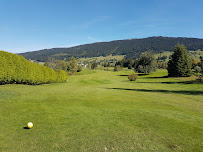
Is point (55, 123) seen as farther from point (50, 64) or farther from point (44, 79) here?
point (50, 64)

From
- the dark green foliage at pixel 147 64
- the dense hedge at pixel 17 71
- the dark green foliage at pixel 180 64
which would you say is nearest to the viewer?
the dense hedge at pixel 17 71

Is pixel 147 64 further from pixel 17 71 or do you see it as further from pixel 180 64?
pixel 17 71

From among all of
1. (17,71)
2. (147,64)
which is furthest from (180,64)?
(17,71)

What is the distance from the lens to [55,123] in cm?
719

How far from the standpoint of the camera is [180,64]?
55219mm

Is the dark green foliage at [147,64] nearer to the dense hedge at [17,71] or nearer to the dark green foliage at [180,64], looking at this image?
the dark green foliage at [180,64]

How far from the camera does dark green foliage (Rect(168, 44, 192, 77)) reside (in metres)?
55.4

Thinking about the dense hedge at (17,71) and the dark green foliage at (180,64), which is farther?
the dark green foliage at (180,64)

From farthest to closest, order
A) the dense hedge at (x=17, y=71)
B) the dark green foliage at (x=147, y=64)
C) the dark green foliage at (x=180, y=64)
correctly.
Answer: the dark green foliage at (x=147, y=64) < the dark green foliage at (x=180, y=64) < the dense hedge at (x=17, y=71)

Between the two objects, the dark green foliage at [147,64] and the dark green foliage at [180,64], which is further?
the dark green foliage at [147,64]

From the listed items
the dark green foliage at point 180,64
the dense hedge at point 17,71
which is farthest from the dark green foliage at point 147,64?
the dense hedge at point 17,71

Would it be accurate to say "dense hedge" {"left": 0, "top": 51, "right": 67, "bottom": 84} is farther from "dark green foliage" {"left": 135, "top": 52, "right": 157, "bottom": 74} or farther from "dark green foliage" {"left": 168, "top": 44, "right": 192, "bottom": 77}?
"dark green foliage" {"left": 135, "top": 52, "right": 157, "bottom": 74}

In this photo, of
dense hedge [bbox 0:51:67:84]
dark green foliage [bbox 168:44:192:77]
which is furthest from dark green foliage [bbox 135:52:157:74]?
dense hedge [bbox 0:51:67:84]

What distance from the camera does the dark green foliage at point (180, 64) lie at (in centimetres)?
5544
